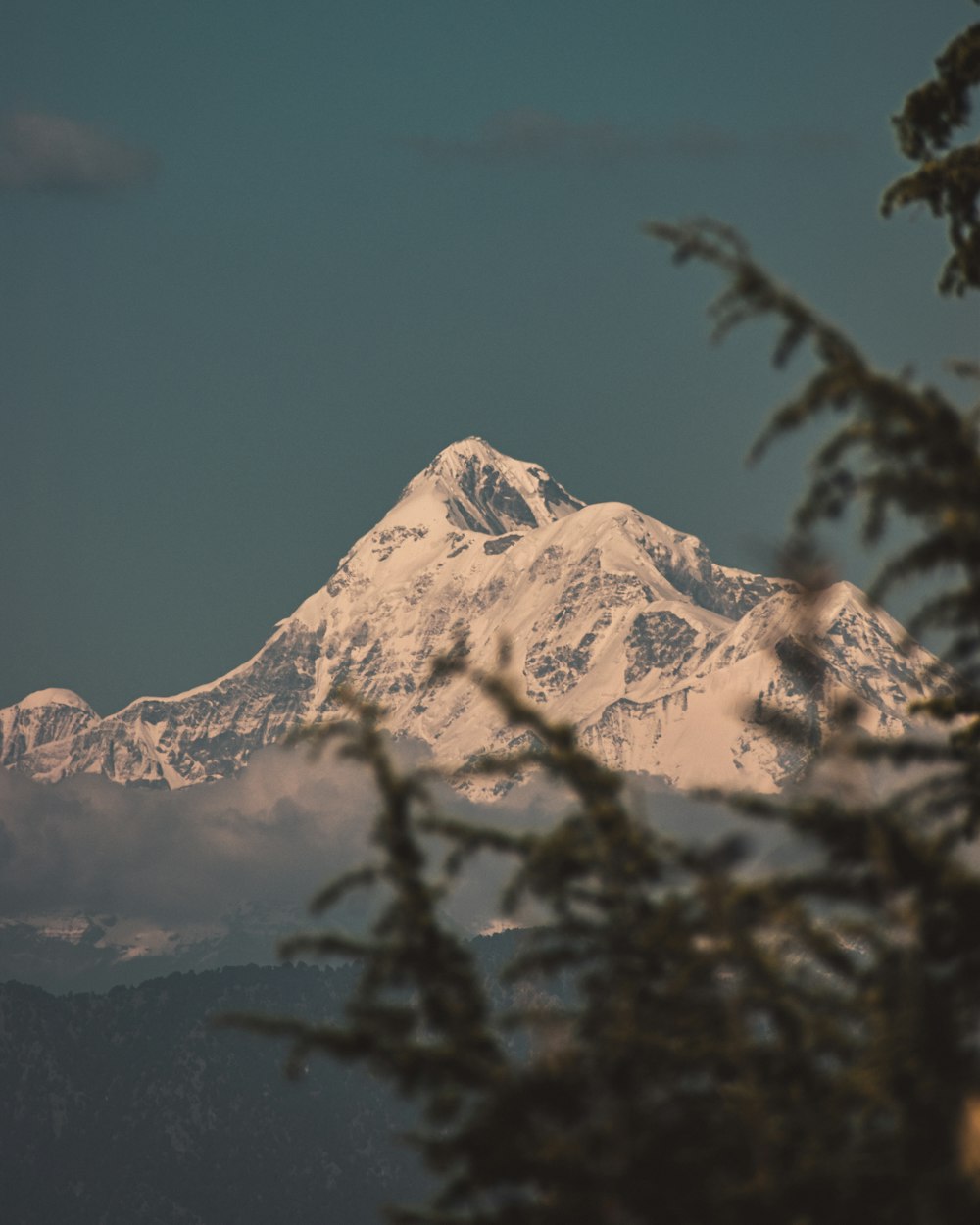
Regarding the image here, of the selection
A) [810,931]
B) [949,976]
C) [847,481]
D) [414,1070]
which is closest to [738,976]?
[810,931]

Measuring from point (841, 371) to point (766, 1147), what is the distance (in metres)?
5.72

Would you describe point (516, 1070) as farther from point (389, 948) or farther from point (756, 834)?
point (756, 834)

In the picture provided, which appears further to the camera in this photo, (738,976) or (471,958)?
(471,958)

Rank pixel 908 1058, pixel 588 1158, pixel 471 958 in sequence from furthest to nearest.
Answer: pixel 471 958 < pixel 588 1158 < pixel 908 1058

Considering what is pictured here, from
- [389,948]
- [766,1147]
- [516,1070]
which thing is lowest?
[766,1147]

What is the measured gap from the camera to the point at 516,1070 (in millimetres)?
15297

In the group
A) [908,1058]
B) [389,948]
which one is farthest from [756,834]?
[389,948]

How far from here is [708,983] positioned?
15.7 metres

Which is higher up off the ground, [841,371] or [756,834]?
[841,371]

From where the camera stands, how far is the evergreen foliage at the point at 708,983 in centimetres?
1409

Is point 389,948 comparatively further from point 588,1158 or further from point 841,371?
point 841,371

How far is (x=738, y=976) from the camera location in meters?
15.4

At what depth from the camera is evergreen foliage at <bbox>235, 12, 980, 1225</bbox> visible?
46.2ft

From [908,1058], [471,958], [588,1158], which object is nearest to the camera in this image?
[908,1058]
